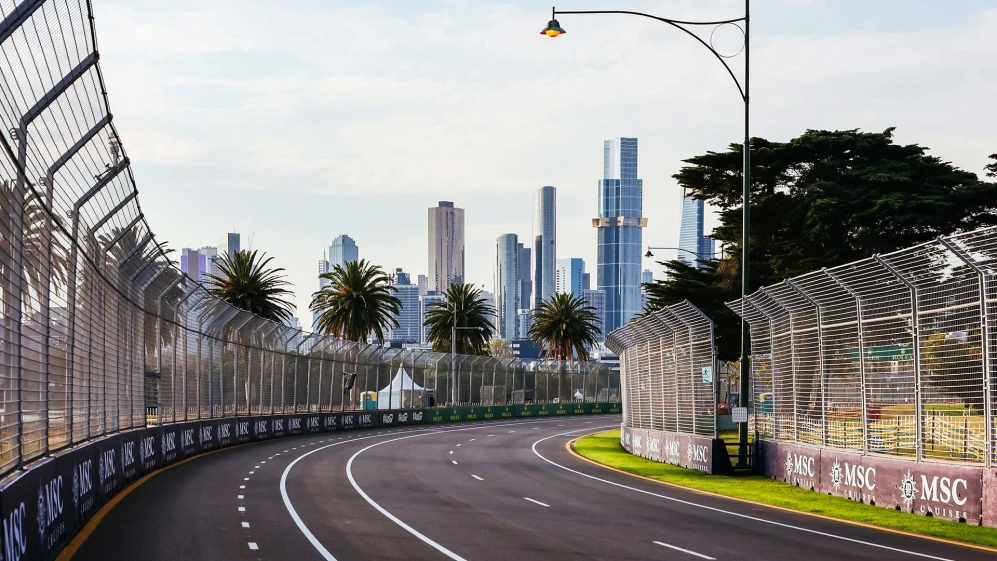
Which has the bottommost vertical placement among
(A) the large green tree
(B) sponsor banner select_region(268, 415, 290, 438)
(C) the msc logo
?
(B) sponsor banner select_region(268, 415, 290, 438)

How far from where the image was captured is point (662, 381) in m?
33.2

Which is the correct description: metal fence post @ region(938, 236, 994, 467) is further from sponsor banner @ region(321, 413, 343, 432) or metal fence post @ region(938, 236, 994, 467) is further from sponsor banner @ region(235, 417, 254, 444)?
sponsor banner @ region(321, 413, 343, 432)

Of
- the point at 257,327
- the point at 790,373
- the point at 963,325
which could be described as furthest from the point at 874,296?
the point at 257,327

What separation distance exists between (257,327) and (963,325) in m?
28.5

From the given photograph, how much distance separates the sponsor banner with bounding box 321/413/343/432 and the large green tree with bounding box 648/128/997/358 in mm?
16311

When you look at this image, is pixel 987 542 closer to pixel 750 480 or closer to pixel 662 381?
pixel 750 480

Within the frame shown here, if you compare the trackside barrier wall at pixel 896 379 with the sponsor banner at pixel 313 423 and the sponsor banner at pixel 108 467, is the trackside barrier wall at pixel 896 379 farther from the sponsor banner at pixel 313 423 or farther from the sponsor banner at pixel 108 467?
the sponsor banner at pixel 313 423

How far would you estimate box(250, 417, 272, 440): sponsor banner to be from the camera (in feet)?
139

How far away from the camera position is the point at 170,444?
29.0 metres

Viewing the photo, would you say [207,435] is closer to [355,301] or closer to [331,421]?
[331,421]

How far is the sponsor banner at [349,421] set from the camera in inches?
2153

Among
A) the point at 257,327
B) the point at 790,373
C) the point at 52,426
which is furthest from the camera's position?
the point at 257,327

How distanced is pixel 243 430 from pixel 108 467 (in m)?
21.3

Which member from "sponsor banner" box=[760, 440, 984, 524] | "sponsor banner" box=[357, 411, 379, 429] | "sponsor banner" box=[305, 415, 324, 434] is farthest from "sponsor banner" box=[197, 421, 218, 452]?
"sponsor banner" box=[357, 411, 379, 429]
